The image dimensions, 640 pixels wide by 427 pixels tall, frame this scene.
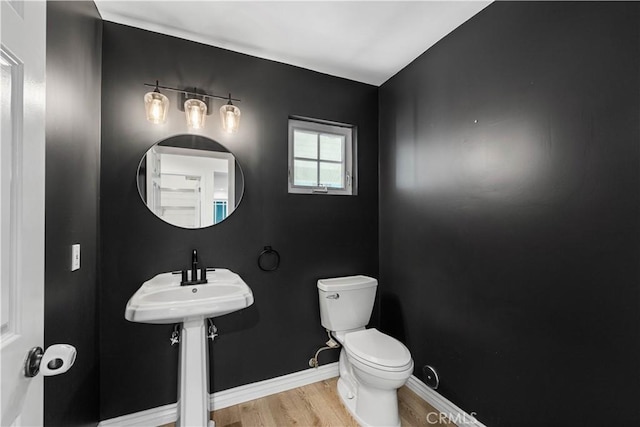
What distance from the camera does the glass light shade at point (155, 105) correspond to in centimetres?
158

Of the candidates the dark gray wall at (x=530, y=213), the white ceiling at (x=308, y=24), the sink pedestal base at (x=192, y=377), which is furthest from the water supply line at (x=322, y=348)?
the white ceiling at (x=308, y=24)

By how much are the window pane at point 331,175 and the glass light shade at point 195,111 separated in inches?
36.9

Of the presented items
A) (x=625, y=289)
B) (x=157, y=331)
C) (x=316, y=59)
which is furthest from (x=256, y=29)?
(x=625, y=289)

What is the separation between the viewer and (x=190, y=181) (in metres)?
1.77

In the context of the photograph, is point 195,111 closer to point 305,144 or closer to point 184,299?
point 305,144

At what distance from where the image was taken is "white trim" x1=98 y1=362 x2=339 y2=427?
162 cm

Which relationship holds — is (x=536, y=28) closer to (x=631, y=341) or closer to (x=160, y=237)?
(x=631, y=341)

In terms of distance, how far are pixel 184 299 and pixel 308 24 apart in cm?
172

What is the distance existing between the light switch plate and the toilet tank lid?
4.44 feet

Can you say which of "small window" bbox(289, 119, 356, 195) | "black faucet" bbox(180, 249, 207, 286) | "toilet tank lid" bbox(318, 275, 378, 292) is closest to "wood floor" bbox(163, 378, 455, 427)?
"toilet tank lid" bbox(318, 275, 378, 292)

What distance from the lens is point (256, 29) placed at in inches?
66.1

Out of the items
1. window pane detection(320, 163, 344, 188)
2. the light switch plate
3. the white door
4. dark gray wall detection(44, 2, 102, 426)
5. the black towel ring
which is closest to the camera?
the white door

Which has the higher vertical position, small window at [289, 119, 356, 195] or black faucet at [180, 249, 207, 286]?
small window at [289, 119, 356, 195]

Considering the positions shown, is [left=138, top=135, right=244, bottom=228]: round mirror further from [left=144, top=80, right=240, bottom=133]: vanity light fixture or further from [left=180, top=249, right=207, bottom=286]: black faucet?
[left=180, top=249, right=207, bottom=286]: black faucet
